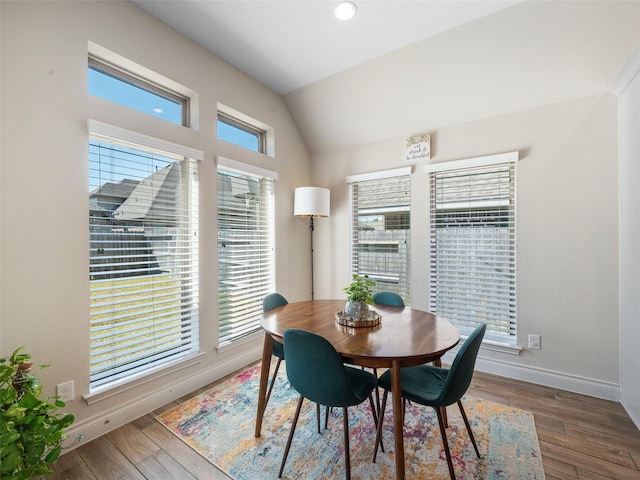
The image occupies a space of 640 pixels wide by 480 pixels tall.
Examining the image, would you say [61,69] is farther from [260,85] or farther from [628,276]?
[628,276]

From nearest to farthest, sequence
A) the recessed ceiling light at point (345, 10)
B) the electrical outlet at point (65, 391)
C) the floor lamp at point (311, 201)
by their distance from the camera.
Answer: the electrical outlet at point (65, 391)
the recessed ceiling light at point (345, 10)
the floor lamp at point (311, 201)

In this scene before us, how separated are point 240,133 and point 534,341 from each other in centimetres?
343

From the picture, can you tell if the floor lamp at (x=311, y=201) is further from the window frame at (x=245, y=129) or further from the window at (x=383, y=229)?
the window frame at (x=245, y=129)

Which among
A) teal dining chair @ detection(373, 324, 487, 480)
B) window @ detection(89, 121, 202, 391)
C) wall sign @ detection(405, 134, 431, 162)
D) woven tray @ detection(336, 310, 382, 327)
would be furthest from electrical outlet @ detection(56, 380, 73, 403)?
wall sign @ detection(405, 134, 431, 162)

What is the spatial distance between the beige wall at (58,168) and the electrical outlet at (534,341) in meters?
2.99

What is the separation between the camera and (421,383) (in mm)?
1678

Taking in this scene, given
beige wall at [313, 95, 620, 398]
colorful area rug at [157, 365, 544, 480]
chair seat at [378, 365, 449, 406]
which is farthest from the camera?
beige wall at [313, 95, 620, 398]

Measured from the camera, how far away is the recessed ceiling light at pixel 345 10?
6.76 feet

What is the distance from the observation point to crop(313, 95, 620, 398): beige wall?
2303 mm

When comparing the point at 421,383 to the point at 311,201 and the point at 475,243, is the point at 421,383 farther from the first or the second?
the point at 311,201

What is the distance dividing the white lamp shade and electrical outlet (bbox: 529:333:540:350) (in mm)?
2243

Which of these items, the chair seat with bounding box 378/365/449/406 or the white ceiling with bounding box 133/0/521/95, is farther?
the white ceiling with bounding box 133/0/521/95

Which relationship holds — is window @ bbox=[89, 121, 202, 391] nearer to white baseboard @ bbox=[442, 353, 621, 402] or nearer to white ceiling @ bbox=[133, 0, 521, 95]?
white ceiling @ bbox=[133, 0, 521, 95]

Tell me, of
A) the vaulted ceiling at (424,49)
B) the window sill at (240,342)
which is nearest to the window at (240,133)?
the vaulted ceiling at (424,49)
